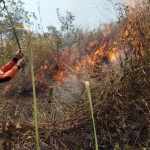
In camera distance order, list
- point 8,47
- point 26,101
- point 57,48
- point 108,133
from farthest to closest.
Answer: point 8,47 → point 57,48 → point 26,101 → point 108,133

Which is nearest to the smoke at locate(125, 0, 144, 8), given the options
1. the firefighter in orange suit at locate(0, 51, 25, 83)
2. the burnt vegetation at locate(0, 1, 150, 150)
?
the burnt vegetation at locate(0, 1, 150, 150)

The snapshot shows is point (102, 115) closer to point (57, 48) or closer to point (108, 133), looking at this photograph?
point (108, 133)

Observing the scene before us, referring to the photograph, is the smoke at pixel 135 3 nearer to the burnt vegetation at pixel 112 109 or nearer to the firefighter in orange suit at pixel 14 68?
the burnt vegetation at pixel 112 109

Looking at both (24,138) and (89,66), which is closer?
(24,138)

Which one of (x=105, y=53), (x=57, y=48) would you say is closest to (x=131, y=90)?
(x=105, y=53)

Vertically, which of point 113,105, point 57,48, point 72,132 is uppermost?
point 57,48

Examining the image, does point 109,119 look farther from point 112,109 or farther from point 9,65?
point 9,65

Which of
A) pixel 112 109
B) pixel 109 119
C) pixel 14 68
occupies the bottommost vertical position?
pixel 109 119

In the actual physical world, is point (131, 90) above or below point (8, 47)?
below

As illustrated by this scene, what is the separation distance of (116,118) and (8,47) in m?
6.49

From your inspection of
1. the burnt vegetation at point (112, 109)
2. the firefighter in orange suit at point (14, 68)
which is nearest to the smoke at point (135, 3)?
the burnt vegetation at point (112, 109)

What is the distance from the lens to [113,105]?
444cm

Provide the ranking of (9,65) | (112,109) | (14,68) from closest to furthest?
(14,68)
(112,109)
(9,65)

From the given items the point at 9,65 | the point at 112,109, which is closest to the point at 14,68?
the point at 9,65
